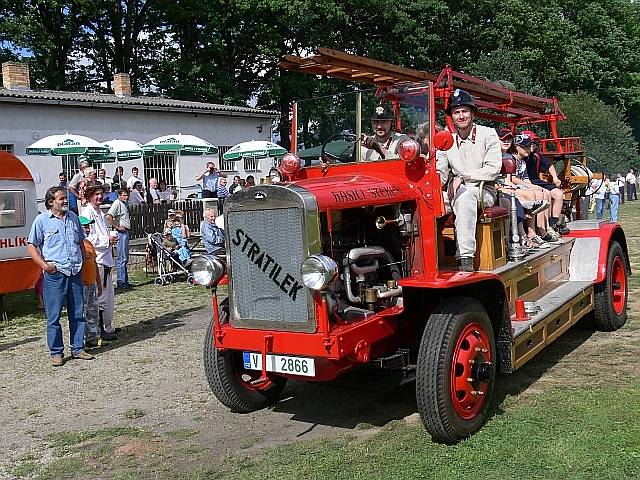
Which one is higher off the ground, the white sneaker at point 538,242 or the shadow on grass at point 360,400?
the white sneaker at point 538,242

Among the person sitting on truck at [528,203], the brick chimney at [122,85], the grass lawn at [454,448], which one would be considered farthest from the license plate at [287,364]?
the brick chimney at [122,85]

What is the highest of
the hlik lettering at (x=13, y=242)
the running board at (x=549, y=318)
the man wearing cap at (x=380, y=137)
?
the man wearing cap at (x=380, y=137)

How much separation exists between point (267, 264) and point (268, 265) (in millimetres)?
11

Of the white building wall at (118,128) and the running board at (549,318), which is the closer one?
the running board at (549,318)

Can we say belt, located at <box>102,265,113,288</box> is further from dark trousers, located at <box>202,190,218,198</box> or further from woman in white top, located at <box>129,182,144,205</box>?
dark trousers, located at <box>202,190,218,198</box>

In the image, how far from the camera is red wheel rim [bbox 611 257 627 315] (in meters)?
8.23

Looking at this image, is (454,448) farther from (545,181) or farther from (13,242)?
(13,242)

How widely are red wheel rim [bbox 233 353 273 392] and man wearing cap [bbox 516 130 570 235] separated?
407 cm

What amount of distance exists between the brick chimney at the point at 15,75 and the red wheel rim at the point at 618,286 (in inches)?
774

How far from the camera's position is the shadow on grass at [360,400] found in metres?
5.64

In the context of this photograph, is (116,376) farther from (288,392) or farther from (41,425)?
(288,392)

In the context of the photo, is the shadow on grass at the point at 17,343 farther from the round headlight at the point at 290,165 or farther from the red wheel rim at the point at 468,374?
the red wheel rim at the point at 468,374

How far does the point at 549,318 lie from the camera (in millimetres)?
6320

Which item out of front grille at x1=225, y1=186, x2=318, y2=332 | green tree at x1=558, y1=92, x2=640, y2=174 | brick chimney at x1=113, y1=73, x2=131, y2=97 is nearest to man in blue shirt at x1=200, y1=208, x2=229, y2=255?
front grille at x1=225, y1=186, x2=318, y2=332
